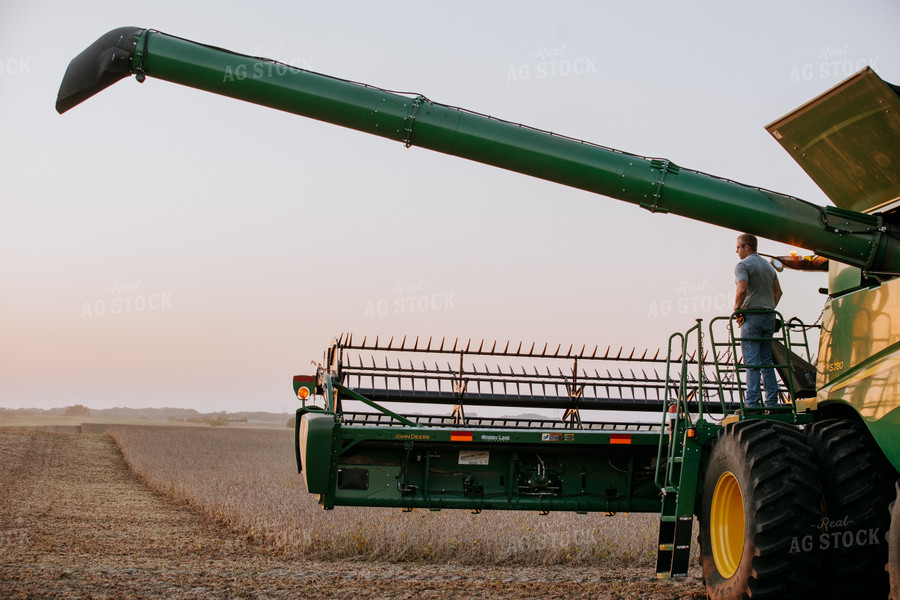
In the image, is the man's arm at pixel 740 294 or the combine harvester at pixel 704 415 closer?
the combine harvester at pixel 704 415

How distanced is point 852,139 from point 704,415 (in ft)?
7.30

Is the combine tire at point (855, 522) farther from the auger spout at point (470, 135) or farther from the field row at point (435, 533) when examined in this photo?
the field row at point (435, 533)

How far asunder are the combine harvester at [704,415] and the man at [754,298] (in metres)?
0.27

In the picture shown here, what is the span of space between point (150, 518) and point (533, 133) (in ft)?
24.5

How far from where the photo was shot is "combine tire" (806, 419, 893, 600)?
4180 millimetres

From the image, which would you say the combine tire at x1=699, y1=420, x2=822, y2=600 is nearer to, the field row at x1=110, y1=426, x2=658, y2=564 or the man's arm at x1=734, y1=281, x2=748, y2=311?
the man's arm at x1=734, y1=281, x2=748, y2=311

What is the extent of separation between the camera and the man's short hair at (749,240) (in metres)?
5.91

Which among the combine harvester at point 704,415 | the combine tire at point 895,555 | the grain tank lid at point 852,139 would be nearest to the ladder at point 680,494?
the combine harvester at point 704,415

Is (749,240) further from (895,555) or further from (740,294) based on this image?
(895,555)

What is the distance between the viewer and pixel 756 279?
5.95 meters

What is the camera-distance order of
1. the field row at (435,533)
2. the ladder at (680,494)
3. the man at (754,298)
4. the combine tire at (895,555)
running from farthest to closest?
the field row at (435,533)
the man at (754,298)
the ladder at (680,494)
the combine tire at (895,555)

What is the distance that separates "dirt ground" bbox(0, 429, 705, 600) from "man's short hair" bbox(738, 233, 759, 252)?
2.56 m

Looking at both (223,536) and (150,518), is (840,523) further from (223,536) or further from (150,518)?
(150,518)

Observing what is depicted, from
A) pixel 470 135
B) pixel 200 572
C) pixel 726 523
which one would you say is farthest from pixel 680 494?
pixel 200 572
